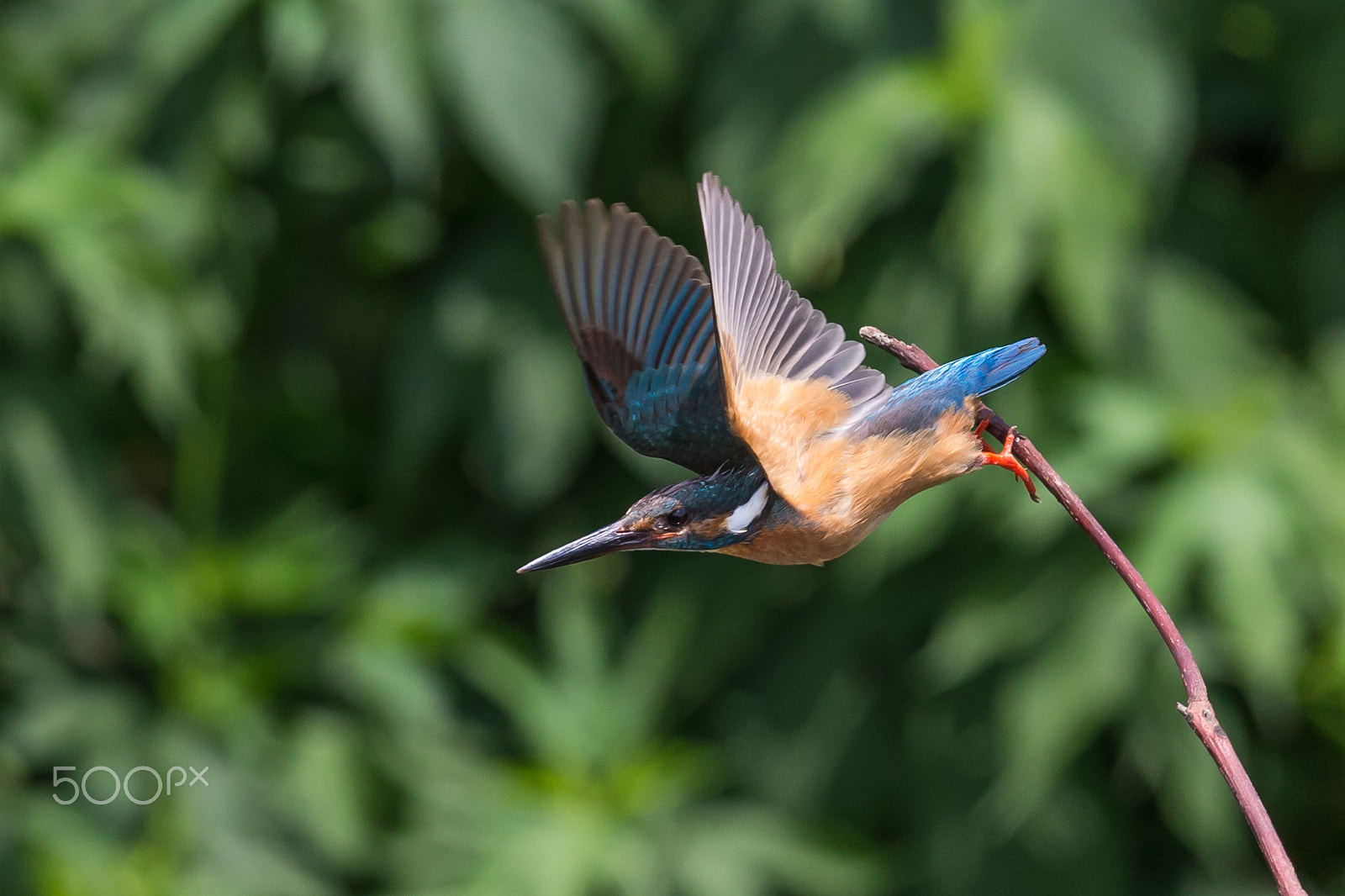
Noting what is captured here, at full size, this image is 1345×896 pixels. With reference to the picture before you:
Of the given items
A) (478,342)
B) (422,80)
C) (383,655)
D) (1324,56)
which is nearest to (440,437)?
(478,342)

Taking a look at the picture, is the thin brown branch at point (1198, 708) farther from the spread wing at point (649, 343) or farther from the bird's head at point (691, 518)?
the spread wing at point (649, 343)

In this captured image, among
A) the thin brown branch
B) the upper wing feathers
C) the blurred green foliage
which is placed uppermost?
the upper wing feathers

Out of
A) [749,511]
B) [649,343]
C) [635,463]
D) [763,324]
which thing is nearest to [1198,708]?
[749,511]

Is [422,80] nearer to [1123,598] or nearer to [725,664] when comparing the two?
[725,664]

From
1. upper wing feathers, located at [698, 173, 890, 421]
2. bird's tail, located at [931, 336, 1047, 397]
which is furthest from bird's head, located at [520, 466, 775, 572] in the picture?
bird's tail, located at [931, 336, 1047, 397]

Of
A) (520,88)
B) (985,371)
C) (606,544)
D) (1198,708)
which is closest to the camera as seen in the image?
(1198,708)

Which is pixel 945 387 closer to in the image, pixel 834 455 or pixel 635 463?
pixel 834 455

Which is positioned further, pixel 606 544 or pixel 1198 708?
pixel 606 544

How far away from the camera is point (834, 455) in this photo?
1561mm

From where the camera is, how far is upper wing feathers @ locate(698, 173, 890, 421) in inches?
56.9

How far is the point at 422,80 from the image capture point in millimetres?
2852

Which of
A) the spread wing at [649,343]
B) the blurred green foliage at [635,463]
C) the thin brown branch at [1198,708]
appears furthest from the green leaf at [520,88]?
the thin brown branch at [1198,708]

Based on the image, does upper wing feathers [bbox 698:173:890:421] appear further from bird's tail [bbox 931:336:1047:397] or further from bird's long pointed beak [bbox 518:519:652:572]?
bird's long pointed beak [bbox 518:519:652:572]

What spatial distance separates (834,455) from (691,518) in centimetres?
18
